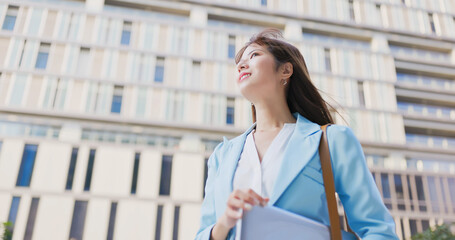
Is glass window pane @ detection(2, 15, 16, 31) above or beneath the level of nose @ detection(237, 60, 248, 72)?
above

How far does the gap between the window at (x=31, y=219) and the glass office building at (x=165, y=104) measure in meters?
0.06

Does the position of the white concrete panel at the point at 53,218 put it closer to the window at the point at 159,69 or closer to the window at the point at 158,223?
the window at the point at 158,223

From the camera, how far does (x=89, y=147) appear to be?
2622 cm

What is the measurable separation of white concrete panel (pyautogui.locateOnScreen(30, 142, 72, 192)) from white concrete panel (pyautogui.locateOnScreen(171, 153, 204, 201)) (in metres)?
6.96

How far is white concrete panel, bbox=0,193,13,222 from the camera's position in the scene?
2387 centimetres

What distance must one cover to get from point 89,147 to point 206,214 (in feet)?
85.8

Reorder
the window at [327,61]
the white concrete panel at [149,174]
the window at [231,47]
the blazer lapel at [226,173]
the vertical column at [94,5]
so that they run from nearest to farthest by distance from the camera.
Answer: the blazer lapel at [226,173] → the white concrete panel at [149,174] → the vertical column at [94,5] → the window at [231,47] → the window at [327,61]

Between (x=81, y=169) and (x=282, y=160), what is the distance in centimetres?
2622

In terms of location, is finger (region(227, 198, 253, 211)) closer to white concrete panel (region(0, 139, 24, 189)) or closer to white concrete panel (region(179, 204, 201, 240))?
white concrete panel (region(179, 204, 201, 240))

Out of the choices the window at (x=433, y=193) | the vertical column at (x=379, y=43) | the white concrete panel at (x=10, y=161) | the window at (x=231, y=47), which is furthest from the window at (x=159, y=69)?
the window at (x=433, y=193)

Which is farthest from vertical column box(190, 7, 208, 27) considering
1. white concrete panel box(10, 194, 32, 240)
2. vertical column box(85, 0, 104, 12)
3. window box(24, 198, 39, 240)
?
white concrete panel box(10, 194, 32, 240)

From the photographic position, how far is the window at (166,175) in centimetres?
2647

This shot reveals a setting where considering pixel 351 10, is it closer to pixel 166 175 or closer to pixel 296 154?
pixel 166 175

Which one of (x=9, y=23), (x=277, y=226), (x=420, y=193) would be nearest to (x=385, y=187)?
(x=420, y=193)
